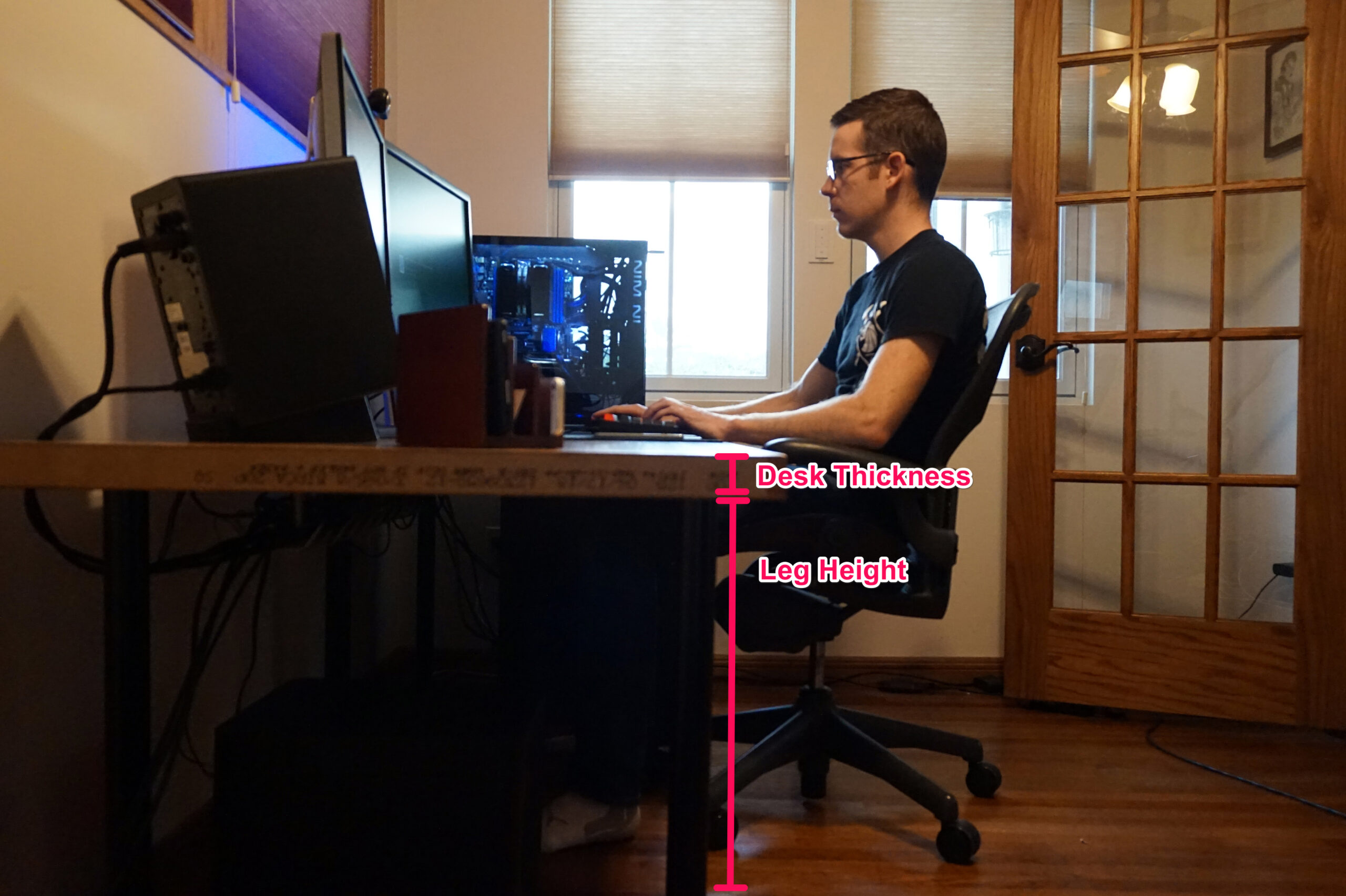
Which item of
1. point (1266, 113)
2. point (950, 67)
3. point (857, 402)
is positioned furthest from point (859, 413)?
point (1266, 113)

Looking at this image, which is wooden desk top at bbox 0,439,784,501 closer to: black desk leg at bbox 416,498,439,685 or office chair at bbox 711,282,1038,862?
office chair at bbox 711,282,1038,862

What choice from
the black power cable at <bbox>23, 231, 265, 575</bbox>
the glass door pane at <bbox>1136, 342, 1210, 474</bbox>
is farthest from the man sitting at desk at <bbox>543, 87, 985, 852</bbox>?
the glass door pane at <bbox>1136, 342, 1210, 474</bbox>

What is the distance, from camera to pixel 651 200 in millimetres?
2461

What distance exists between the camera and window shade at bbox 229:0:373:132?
1453mm

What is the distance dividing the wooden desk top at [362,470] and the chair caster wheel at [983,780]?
1.25 meters

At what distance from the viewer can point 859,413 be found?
130cm

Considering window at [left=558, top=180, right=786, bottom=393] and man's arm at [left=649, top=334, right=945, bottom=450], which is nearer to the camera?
man's arm at [left=649, top=334, right=945, bottom=450]

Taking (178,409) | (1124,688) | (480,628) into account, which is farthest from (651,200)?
(1124,688)

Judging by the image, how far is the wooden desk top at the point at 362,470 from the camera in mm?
621

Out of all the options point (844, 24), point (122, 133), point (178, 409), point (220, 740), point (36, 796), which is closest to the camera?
point (220, 740)

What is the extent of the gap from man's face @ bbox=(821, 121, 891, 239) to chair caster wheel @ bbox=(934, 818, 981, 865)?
3.56 feet

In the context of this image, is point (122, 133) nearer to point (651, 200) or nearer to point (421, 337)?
point (421, 337)

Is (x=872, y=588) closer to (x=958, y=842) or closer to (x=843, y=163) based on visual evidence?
(x=958, y=842)

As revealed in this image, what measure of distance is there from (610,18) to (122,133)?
5.19 feet
